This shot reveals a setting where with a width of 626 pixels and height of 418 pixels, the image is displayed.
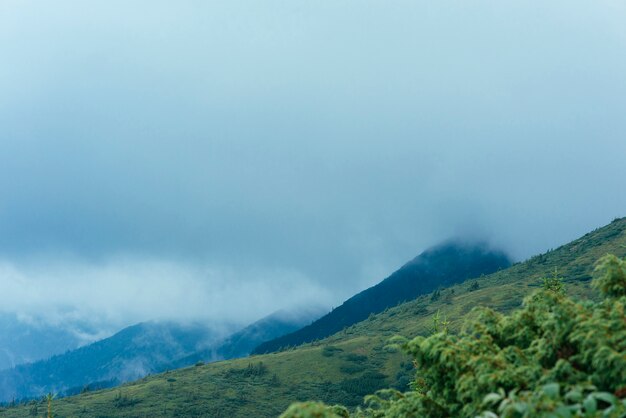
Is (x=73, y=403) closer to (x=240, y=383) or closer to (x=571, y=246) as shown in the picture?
(x=240, y=383)

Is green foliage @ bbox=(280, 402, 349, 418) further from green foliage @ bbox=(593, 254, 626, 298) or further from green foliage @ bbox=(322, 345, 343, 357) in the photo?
green foliage @ bbox=(322, 345, 343, 357)

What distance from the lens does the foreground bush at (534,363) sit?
301 inches

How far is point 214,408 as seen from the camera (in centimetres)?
8438

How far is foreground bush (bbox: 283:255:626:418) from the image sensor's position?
7.64 m

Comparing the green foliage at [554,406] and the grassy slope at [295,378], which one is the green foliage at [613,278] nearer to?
the green foliage at [554,406]

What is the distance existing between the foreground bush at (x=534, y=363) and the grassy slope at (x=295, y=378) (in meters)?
68.8

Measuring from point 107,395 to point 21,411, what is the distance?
14146 millimetres

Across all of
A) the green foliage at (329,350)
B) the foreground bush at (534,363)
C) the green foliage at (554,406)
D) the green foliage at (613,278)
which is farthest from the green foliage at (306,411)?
the green foliage at (329,350)

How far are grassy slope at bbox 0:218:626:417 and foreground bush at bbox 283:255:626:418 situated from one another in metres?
68.8

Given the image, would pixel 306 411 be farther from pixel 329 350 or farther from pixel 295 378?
pixel 329 350

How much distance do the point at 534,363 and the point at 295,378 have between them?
318 ft

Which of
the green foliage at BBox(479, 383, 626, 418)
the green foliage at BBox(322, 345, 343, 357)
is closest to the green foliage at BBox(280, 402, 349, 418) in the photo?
the green foliage at BBox(479, 383, 626, 418)

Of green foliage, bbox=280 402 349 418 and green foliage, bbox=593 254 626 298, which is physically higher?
green foliage, bbox=593 254 626 298

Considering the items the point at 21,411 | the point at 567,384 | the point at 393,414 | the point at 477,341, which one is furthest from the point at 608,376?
the point at 21,411
